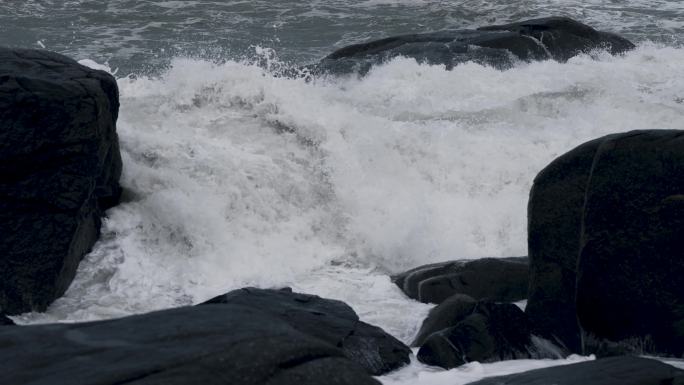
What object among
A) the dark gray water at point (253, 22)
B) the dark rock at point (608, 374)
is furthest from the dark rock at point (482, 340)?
the dark gray water at point (253, 22)

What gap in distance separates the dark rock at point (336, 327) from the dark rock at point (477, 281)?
1359 millimetres

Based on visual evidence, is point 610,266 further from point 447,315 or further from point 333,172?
point 333,172

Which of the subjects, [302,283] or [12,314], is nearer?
[12,314]

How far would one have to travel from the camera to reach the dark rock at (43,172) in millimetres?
7512

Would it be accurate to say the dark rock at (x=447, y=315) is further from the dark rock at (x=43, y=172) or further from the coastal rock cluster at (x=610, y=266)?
the dark rock at (x=43, y=172)

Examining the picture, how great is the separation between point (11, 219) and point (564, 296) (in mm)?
3964

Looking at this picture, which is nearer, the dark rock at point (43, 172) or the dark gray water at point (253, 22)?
the dark rock at point (43, 172)

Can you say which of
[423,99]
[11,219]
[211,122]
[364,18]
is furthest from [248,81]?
[364,18]

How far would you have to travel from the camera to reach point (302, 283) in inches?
334

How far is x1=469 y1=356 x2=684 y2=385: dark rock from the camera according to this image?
4.04 meters

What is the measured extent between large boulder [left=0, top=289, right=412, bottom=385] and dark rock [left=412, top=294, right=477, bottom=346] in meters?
3.01

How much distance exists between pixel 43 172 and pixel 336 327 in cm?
284

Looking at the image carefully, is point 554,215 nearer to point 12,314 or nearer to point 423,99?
point 12,314

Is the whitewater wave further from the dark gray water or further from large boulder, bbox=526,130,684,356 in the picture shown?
the dark gray water
